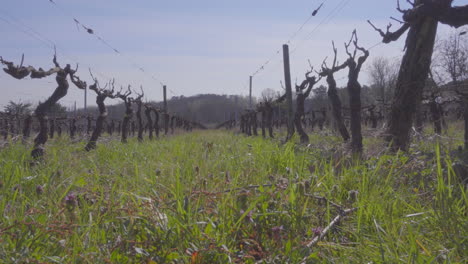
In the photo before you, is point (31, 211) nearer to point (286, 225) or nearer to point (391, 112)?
point (286, 225)

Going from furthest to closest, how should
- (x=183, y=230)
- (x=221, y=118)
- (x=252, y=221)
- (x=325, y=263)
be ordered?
(x=221, y=118) < (x=252, y=221) < (x=183, y=230) < (x=325, y=263)

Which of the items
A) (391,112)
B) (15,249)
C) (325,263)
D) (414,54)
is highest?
(414,54)

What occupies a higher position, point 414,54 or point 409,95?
point 414,54

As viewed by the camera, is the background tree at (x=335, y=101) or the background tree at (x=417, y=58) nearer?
the background tree at (x=417, y=58)

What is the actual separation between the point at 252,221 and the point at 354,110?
585 centimetres

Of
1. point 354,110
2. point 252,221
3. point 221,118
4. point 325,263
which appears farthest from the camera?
point 221,118

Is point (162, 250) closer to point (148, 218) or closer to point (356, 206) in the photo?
point (148, 218)

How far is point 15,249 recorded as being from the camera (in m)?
1.54

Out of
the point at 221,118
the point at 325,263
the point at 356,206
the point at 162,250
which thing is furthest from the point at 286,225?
the point at 221,118

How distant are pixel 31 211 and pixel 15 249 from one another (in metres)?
0.38

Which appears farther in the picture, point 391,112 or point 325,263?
point 391,112

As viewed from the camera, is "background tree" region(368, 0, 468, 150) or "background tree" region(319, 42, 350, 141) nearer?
"background tree" region(368, 0, 468, 150)

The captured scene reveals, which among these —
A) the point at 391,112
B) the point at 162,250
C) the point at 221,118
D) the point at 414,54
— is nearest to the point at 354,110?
the point at 391,112

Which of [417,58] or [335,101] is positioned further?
[335,101]
